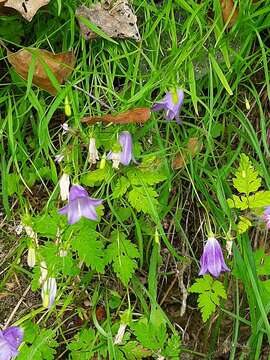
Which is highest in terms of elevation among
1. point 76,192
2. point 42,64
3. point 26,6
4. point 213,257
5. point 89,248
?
point 26,6

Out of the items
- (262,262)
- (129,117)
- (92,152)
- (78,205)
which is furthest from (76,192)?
(262,262)

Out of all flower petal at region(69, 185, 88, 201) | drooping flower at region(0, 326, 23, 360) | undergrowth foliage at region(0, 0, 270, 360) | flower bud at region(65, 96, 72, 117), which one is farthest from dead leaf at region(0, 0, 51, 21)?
drooping flower at region(0, 326, 23, 360)

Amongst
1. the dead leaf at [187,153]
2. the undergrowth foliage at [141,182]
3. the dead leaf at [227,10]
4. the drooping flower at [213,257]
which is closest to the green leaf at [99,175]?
the undergrowth foliage at [141,182]

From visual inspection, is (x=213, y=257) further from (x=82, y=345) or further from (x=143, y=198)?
(x=82, y=345)

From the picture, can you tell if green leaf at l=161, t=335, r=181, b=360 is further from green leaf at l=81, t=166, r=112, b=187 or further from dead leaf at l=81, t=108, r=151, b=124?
dead leaf at l=81, t=108, r=151, b=124

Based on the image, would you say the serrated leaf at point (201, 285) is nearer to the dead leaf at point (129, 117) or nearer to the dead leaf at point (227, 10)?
the dead leaf at point (129, 117)

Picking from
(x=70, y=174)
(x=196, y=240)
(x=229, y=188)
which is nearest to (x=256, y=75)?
(x=229, y=188)
